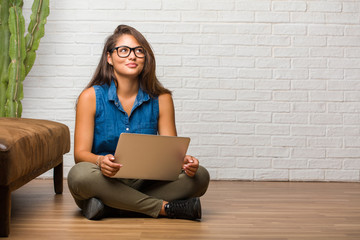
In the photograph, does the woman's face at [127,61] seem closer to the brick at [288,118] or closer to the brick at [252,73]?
the brick at [252,73]

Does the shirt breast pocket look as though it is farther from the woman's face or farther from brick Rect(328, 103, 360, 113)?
brick Rect(328, 103, 360, 113)

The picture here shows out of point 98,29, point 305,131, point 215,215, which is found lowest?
point 215,215

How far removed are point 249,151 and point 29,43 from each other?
1.55 m

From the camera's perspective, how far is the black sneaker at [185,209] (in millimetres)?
2178

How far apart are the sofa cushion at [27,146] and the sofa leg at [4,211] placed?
0.05 metres

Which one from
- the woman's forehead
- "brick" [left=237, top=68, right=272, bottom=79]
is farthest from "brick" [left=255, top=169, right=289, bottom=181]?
the woman's forehead

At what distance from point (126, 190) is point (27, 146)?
0.43 m

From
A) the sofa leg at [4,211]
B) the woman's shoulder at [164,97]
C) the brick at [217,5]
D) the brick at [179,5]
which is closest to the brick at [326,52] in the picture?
the brick at [217,5]

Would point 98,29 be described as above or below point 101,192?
above

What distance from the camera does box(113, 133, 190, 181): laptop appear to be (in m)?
2.05

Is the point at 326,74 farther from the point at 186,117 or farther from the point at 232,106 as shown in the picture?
the point at 186,117

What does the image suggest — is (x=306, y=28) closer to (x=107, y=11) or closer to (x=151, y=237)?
(x=107, y=11)

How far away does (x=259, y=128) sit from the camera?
11.4ft

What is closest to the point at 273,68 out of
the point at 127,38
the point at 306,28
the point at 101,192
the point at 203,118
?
the point at 306,28
